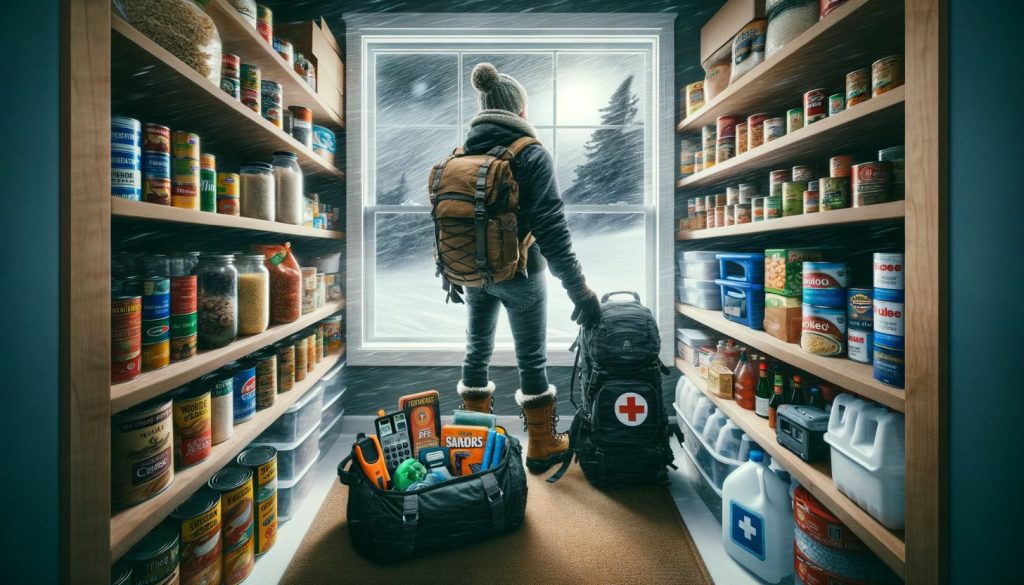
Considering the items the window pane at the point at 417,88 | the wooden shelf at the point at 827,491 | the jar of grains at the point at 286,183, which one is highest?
the window pane at the point at 417,88

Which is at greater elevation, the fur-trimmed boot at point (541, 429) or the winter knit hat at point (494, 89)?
the winter knit hat at point (494, 89)

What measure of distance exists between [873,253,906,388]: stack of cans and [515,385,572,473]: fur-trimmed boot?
130 cm

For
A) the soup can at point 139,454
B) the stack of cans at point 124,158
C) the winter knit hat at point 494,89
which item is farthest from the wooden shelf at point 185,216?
the winter knit hat at point 494,89

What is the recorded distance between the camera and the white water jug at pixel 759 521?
1458 mm

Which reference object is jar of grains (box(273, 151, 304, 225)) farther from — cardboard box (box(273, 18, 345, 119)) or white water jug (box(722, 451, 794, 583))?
white water jug (box(722, 451, 794, 583))

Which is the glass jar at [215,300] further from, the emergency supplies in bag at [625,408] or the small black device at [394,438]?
the emergency supplies in bag at [625,408]

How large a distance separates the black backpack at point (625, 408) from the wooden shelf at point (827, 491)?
33 centimetres

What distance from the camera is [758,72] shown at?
1.66 metres

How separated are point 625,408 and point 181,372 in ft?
5.26
